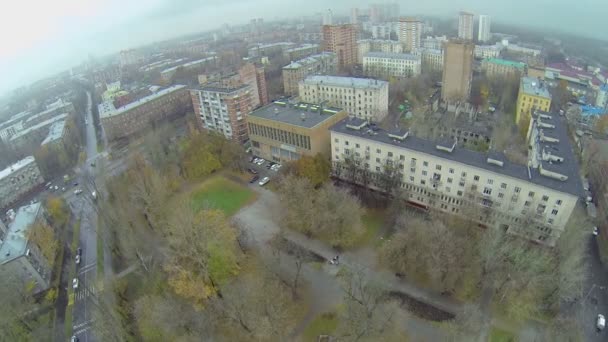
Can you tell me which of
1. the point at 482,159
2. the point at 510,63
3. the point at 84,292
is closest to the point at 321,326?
the point at 482,159

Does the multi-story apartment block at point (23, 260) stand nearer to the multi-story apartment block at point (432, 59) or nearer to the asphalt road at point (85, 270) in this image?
the asphalt road at point (85, 270)

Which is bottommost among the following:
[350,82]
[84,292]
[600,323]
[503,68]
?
[600,323]

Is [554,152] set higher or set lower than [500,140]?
higher

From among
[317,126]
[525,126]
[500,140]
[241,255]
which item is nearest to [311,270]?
[241,255]

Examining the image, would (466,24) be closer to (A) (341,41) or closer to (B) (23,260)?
(A) (341,41)

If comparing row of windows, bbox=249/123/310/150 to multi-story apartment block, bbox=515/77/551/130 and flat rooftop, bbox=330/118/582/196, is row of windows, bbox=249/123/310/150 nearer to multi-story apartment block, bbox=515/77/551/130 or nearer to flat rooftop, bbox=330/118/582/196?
flat rooftop, bbox=330/118/582/196

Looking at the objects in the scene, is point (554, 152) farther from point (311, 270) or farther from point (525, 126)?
point (311, 270)

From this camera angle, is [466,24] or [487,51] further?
[466,24]
